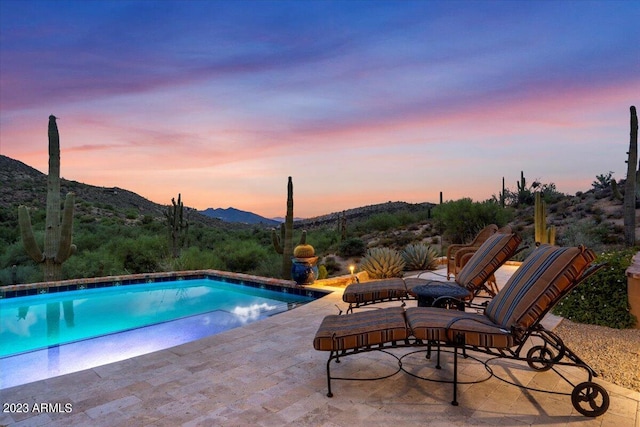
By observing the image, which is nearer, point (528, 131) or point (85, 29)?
point (85, 29)

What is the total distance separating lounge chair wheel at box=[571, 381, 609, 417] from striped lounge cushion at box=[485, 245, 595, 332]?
47 centimetres

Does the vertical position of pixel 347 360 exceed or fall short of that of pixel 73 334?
it exceeds it

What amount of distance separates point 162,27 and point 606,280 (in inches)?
364

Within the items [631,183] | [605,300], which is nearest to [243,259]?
[605,300]

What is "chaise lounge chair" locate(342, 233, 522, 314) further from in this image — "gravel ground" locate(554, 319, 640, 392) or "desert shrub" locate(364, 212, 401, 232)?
"desert shrub" locate(364, 212, 401, 232)

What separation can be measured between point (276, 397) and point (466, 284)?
7.56ft

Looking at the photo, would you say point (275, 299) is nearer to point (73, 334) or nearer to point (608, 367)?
point (73, 334)

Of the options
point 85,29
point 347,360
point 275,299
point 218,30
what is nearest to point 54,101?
point 85,29

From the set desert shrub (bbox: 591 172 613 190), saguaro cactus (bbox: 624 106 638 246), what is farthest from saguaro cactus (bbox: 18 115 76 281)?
desert shrub (bbox: 591 172 613 190)

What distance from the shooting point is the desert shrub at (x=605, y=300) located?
15.0 ft

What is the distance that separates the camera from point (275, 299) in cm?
789

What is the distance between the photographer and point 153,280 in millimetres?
9562

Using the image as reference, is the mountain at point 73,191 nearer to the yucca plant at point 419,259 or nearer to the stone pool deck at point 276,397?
the yucca plant at point 419,259

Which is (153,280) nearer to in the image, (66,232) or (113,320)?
(66,232)
